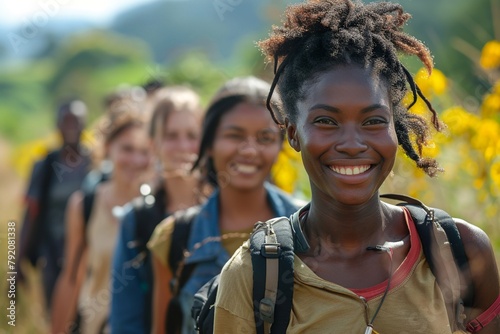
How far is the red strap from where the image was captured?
3.16 m

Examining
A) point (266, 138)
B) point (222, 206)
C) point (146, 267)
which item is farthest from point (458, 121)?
point (146, 267)

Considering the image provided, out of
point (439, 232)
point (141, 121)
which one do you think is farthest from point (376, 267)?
point (141, 121)

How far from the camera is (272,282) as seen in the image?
303 centimetres

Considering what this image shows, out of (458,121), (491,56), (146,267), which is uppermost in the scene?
(491,56)

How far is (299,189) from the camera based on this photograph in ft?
21.9

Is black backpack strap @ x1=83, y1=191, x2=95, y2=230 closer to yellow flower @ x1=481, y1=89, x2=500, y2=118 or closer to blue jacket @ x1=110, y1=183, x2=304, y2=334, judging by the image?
blue jacket @ x1=110, y1=183, x2=304, y2=334

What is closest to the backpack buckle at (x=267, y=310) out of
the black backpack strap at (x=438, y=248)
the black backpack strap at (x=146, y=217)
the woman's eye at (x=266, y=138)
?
the black backpack strap at (x=438, y=248)

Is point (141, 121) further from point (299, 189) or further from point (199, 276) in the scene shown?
point (199, 276)

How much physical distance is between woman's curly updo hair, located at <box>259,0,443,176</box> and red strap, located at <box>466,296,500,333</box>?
0.47 metres

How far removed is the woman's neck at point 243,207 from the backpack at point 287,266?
162cm

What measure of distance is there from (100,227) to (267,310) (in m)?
3.81

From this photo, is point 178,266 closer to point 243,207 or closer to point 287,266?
point 243,207

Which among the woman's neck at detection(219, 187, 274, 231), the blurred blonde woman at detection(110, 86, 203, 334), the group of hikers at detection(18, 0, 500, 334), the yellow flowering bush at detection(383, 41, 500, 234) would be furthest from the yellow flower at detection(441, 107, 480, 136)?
the group of hikers at detection(18, 0, 500, 334)

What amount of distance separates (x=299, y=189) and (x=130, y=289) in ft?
5.98
